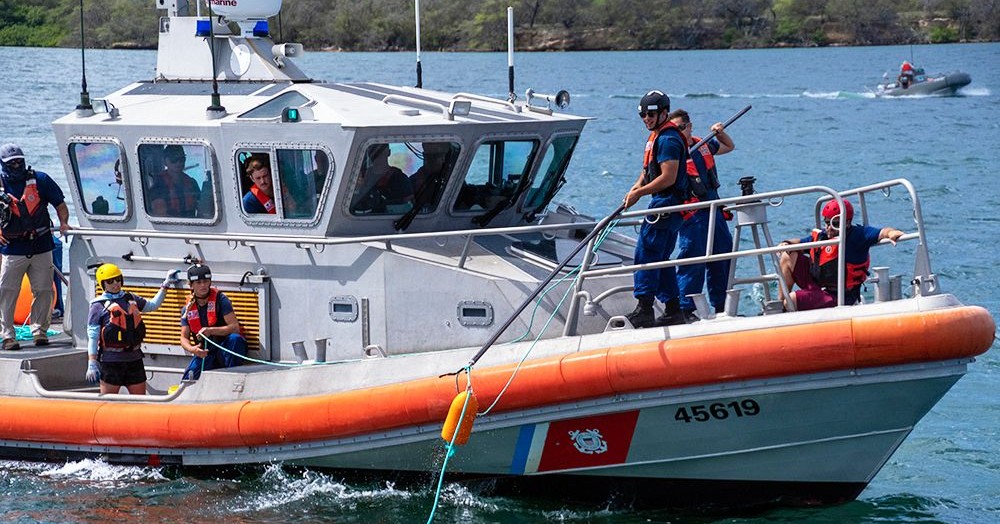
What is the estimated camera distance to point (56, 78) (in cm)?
4675

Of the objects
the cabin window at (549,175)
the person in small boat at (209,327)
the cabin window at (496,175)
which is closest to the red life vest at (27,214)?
the person in small boat at (209,327)

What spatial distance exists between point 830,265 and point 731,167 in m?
20.2

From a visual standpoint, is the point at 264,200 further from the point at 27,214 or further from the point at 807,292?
the point at 807,292

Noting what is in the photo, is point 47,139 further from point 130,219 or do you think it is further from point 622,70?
point 622,70

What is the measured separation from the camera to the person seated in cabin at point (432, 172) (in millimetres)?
8367

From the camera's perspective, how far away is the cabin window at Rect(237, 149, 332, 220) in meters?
8.35

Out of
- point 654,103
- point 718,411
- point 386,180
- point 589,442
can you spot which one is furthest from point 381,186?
point 718,411

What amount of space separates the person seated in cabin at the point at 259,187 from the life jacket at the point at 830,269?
3386mm

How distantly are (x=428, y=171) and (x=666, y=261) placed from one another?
5.95 feet

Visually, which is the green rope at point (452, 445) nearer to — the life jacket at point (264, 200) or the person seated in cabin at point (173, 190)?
the life jacket at point (264, 200)

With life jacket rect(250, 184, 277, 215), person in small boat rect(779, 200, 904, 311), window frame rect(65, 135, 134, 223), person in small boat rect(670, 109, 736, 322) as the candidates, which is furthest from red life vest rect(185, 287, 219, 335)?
person in small boat rect(779, 200, 904, 311)

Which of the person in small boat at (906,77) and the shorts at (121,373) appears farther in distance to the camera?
the person in small boat at (906,77)

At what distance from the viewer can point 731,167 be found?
91.1 ft

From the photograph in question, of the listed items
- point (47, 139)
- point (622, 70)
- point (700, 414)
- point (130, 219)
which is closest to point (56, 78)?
point (47, 139)
